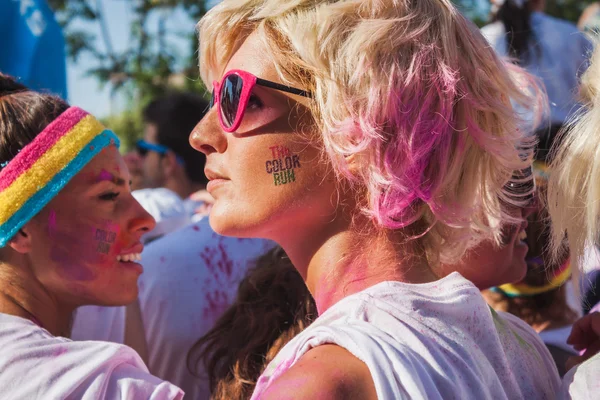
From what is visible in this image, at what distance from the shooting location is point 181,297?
2809 mm

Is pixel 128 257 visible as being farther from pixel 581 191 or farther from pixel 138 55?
pixel 138 55

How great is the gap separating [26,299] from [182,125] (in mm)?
3205

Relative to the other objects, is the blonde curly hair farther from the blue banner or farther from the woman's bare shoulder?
the blue banner

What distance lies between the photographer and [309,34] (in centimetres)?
180

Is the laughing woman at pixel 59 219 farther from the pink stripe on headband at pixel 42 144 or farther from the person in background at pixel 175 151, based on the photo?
the person in background at pixel 175 151

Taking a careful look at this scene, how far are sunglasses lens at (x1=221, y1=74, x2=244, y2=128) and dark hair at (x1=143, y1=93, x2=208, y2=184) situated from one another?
334 centimetres

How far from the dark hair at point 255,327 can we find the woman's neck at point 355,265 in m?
0.42

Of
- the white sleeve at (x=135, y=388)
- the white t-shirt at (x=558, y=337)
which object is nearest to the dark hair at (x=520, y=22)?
the white t-shirt at (x=558, y=337)

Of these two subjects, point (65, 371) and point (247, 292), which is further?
point (247, 292)

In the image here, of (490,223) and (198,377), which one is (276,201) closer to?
(490,223)

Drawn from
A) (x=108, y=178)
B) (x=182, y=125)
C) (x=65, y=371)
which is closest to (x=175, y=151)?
(x=182, y=125)

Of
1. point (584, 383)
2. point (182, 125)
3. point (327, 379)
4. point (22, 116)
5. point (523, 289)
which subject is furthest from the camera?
point (182, 125)

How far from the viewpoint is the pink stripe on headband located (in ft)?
7.22

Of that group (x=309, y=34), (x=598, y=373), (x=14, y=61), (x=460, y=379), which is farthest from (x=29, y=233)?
(x=14, y=61)
